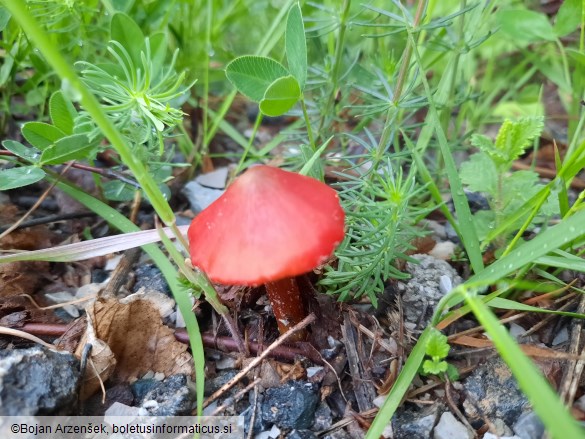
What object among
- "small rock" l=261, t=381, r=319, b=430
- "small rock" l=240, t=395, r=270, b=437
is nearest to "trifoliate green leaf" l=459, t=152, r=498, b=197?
"small rock" l=261, t=381, r=319, b=430

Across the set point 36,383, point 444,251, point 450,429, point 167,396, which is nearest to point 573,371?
point 450,429

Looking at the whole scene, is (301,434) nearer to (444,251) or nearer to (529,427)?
(529,427)

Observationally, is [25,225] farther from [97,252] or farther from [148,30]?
[148,30]

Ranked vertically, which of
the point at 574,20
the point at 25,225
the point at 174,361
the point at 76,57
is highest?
the point at 574,20

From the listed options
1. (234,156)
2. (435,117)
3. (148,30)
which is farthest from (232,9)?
(435,117)

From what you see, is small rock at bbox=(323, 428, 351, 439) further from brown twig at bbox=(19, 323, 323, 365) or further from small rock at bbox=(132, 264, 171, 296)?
small rock at bbox=(132, 264, 171, 296)

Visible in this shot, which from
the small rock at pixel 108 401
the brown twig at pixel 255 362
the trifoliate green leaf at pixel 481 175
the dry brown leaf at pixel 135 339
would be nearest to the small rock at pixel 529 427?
the brown twig at pixel 255 362
